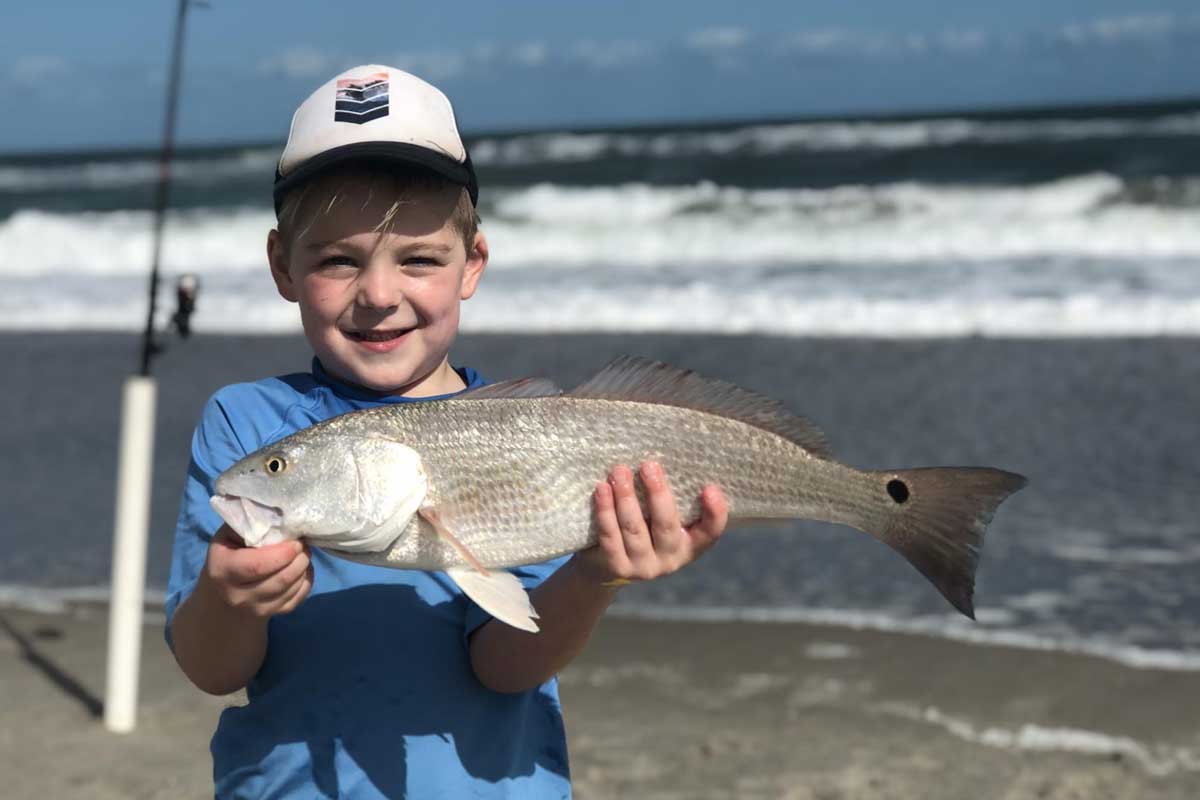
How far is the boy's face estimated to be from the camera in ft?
7.11

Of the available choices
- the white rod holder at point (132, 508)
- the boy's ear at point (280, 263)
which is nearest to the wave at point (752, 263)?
the white rod holder at point (132, 508)

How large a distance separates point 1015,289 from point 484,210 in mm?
12700

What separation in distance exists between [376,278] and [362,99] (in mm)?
288

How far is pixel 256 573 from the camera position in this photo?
73.0 inches

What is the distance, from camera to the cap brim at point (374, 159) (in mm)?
2121

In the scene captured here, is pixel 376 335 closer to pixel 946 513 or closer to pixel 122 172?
pixel 946 513

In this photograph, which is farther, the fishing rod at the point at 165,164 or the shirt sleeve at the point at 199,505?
the fishing rod at the point at 165,164

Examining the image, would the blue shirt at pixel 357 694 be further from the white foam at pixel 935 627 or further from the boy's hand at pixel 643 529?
the white foam at pixel 935 627

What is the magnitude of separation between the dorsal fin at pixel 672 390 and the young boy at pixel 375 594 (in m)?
0.14

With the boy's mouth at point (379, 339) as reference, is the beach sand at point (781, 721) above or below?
below

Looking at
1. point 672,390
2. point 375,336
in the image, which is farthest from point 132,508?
point 672,390

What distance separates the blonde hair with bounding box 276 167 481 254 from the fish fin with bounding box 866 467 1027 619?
2.66 ft

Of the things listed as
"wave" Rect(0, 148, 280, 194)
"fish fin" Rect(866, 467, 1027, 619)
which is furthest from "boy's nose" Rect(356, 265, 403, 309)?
"wave" Rect(0, 148, 280, 194)

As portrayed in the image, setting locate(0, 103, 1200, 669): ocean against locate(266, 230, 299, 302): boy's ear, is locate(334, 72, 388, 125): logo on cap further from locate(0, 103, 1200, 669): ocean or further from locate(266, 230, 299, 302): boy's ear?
locate(0, 103, 1200, 669): ocean
